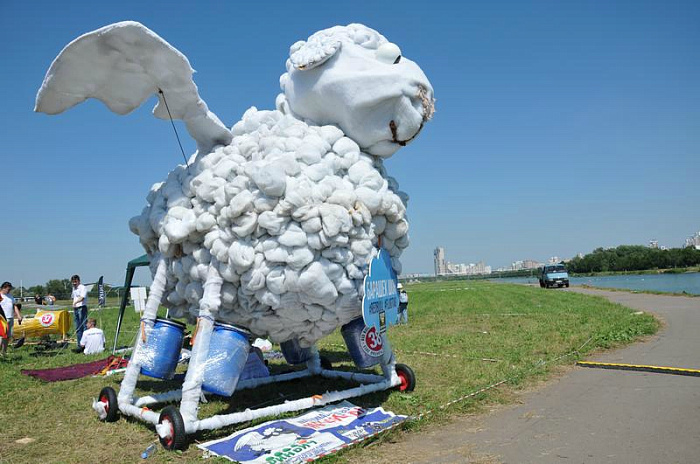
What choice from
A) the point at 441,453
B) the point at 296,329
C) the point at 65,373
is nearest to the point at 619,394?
the point at 441,453

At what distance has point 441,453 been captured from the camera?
14.2 ft

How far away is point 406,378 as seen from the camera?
639cm

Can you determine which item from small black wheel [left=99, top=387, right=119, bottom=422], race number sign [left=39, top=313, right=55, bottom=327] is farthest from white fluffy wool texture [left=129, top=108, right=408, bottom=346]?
race number sign [left=39, top=313, right=55, bottom=327]

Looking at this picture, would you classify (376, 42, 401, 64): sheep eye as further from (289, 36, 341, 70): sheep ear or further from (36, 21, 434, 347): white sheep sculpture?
(289, 36, 341, 70): sheep ear

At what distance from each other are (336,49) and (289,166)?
4.48 ft

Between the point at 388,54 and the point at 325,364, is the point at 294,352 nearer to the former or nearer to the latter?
the point at 325,364

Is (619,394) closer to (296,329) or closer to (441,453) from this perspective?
(441,453)

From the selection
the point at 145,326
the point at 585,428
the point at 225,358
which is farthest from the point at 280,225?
the point at 585,428

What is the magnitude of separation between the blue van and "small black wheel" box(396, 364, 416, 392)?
31252 millimetres

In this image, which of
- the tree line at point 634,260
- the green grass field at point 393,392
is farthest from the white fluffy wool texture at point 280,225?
the tree line at point 634,260

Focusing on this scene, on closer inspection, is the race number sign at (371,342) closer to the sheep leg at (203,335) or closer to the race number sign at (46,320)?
the sheep leg at (203,335)

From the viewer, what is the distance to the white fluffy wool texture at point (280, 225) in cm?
459

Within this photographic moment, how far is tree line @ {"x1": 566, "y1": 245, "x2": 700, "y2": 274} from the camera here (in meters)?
53.8

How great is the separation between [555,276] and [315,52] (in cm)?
3336
